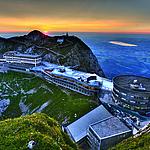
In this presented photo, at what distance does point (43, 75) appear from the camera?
436 ft

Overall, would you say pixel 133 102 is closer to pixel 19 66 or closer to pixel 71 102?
pixel 71 102

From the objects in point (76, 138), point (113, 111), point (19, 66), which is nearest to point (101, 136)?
point (76, 138)

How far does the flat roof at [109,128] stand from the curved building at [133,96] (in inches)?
569

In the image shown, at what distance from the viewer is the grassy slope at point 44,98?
93.2m

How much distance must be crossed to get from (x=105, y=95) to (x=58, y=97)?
19431mm

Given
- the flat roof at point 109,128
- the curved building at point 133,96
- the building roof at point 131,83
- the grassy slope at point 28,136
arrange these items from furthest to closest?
the building roof at point 131,83 → the curved building at point 133,96 → the flat roof at point 109,128 → the grassy slope at point 28,136

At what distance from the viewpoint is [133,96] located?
85.8 metres

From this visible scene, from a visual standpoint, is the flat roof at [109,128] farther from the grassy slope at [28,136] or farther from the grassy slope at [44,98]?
the grassy slope at [28,136]

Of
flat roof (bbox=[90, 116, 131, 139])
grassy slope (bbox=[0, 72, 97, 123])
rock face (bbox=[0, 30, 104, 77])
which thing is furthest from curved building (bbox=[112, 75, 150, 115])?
rock face (bbox=[0, 30, 104, 77])

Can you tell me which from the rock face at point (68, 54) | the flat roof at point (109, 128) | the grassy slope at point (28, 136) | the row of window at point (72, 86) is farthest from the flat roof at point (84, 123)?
the rock face at point (68, 54)

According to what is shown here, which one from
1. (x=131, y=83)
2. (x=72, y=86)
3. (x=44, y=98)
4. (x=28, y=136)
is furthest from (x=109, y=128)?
(x=44, y=98)

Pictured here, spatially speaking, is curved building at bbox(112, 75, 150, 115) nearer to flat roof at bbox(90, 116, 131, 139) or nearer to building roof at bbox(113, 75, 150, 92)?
building roof at bbox(113, 75, 150, 92)

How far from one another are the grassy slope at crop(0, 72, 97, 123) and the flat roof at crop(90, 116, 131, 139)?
1609 cm

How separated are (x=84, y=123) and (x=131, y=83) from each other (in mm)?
24536
